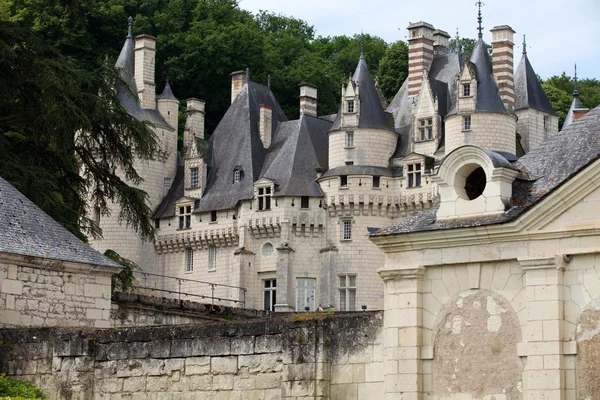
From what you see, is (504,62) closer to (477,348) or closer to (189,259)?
(189,259)

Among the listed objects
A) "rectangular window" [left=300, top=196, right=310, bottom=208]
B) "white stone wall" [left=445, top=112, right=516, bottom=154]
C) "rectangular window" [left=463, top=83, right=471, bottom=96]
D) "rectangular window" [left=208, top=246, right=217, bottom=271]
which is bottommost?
"rectangular window" [left=208, top=246, right=217, bottom=271]

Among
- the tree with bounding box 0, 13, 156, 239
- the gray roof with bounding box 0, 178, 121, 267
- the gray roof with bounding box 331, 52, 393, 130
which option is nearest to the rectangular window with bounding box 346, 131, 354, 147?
the gray roof with bounding box 331, 52, 393, 130

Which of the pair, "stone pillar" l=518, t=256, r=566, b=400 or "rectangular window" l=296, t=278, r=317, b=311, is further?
"rectangular window" l=296, t=278, r=317, b=311

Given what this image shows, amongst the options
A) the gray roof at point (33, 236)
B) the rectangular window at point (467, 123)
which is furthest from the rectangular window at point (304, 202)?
the gray roof at point (33, 236)

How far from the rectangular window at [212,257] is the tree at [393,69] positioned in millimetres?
13762

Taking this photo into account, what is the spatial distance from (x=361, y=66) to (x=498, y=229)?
42997 mm

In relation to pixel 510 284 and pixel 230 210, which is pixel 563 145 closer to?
pixel 510 284

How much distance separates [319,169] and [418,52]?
5.99m

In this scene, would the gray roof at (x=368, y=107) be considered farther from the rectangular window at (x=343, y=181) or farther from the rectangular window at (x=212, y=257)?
the rectangular window at (x=212, y=257)

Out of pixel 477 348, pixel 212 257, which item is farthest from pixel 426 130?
pixel 477 348

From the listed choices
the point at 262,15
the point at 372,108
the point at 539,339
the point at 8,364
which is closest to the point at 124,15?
→ the point at 262,15

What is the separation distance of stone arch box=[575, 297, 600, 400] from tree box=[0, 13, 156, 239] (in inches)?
543

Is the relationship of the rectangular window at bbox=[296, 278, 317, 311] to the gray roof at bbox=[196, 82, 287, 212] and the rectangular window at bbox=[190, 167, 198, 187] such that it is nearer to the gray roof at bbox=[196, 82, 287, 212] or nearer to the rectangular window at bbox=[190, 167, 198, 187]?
the gray roof at bbox=[196, 82, 287, 212]

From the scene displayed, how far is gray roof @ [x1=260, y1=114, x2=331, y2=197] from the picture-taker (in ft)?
193
